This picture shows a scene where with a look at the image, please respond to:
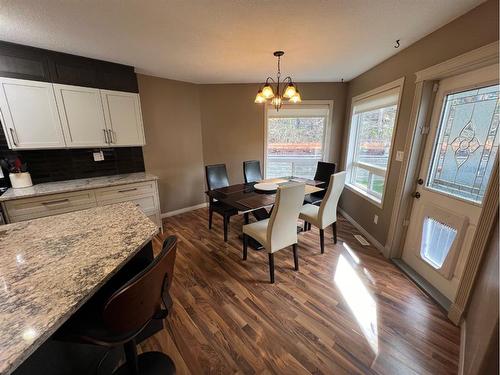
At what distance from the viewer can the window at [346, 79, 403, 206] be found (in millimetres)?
2611

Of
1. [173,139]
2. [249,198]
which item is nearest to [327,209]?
[249,198]

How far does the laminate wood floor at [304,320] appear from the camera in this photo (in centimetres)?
135

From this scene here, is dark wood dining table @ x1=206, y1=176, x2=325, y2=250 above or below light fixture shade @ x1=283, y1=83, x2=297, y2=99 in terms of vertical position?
below

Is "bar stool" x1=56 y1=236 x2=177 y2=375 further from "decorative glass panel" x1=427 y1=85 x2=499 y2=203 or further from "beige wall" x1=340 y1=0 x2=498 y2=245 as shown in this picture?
"beige wall" x1=340 y1=0 x2=498 y2=245

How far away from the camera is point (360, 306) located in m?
1.77

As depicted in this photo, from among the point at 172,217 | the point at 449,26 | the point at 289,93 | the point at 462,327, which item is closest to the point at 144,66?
the point at 289,93

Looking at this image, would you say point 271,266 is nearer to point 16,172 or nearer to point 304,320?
point 304,320

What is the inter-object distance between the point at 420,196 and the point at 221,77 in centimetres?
324

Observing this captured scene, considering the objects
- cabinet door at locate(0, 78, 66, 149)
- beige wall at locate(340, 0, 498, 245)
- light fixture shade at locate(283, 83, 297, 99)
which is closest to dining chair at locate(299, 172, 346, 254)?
beige wall at locate(340, 0, 498, 245)

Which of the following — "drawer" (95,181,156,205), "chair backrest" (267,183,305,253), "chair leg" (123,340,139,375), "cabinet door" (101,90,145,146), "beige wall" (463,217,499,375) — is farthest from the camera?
"cabinet door" (101,90,145,146)

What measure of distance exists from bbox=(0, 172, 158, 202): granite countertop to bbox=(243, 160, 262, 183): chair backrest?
4.74 ft

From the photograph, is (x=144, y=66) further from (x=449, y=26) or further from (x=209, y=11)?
(x=449, y=26)

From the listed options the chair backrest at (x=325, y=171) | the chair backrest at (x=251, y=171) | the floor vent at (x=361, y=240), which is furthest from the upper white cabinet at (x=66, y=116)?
the floor vent at (x=361, y=240)

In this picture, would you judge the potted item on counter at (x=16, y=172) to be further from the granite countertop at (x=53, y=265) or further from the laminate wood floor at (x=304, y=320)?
the laminate wood floor at (x=304, y=320)
